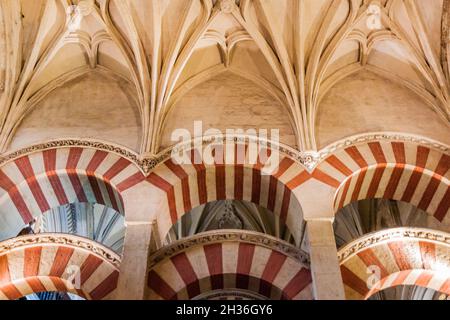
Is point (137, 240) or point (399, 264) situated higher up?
point (137, 240)

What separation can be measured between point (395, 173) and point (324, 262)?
210 centimetres

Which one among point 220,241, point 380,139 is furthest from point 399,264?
A: point 220,241

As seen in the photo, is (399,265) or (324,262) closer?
(324,262)

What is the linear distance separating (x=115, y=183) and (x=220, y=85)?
2.55m

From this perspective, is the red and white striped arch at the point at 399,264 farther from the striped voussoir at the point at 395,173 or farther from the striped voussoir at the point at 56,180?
the striped voussoir at the point at 56,180

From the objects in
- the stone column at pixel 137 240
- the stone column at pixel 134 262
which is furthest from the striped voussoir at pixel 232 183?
the stone column at pixel 134 262

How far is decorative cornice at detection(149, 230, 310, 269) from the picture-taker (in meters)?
6.37

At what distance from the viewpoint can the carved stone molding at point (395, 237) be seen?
6371 mm

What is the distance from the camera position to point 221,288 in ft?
21.1

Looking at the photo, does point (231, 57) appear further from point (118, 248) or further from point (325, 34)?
point (118, 248)

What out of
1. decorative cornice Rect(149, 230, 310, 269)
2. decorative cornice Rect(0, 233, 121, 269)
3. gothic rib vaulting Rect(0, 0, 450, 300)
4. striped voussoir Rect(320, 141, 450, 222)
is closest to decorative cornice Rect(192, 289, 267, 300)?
gothic rib vaulting Rect(0, 0, 450, 300)

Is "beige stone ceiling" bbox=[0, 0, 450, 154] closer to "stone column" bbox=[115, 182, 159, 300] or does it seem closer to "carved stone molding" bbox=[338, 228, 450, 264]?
"stone column" bbox=[115, 182, 159, 300]

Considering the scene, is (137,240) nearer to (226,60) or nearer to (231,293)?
(231,293)

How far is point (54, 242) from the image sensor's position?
6.49 m
